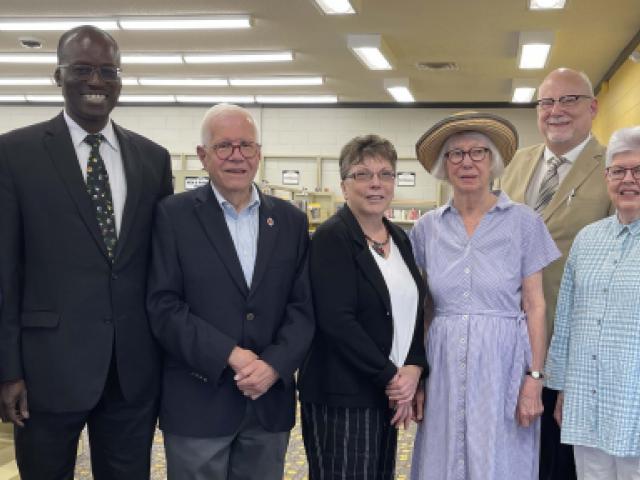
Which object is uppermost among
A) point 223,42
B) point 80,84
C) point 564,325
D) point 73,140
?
point 223,42

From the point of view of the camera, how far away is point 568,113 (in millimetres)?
3002

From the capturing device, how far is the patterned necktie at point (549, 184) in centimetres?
298

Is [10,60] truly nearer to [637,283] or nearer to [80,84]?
[80,84]

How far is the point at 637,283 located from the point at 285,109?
10.7 meters

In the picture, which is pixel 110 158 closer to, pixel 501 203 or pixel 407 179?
pixel 501 203

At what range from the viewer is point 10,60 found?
29.6ft

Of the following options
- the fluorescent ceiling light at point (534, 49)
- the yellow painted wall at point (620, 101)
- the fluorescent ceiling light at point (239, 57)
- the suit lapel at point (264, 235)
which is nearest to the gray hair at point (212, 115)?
the suit lapel at point (264, 235)

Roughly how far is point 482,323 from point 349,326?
1.58 feet

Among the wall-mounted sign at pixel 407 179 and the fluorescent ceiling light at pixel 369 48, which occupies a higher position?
the fluorescent ceiling light at pixel 369 48

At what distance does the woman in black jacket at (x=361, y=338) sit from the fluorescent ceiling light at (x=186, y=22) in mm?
4815

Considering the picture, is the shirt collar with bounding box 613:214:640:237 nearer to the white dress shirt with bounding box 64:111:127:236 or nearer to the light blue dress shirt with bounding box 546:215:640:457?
the light blue dress shirt with bounding box 546:215:640:457

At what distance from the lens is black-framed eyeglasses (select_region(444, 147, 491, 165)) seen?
96.0 inches

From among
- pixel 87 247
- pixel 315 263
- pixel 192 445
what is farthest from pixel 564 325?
pixel 87 247

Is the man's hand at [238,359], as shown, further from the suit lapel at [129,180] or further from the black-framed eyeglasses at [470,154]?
the black-framed eyeglasses at [470,154]
